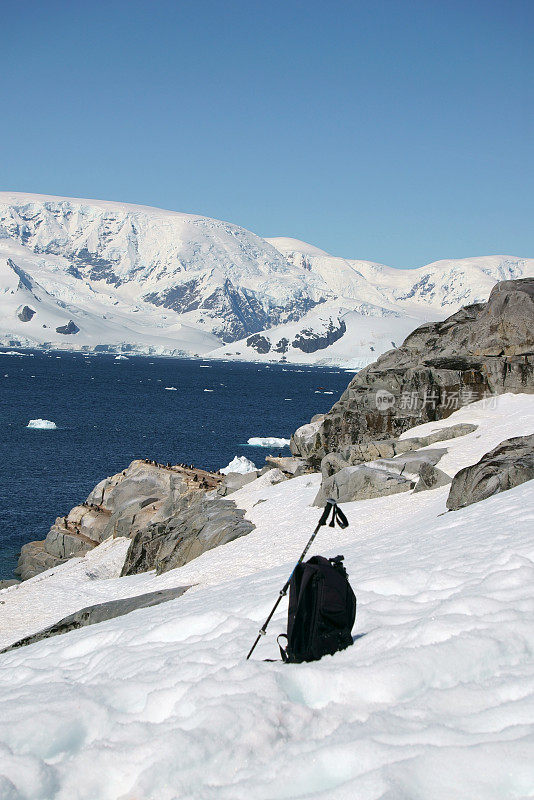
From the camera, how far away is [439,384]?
30359mm

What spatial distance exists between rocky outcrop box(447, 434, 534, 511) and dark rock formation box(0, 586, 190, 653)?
6633 millimetres

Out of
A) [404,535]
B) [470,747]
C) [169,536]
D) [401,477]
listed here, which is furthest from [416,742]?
[169,536]

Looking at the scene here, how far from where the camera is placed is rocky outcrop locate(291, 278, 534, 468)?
30156 mm

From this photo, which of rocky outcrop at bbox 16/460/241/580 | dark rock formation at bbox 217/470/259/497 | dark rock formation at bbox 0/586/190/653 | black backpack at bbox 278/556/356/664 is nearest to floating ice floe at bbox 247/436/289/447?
rocky outcrop at bbox 16/460/241/580

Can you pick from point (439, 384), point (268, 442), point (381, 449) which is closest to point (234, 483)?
point (381, 449)

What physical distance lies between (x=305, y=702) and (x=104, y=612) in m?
10.6

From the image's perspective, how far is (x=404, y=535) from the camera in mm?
13938

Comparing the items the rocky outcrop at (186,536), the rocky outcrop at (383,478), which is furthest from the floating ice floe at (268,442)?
the rocky outcrop at (383,478)

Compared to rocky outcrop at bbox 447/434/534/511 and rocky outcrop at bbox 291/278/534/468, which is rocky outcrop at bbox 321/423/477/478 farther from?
rocky outcrop at bbox 447/434/534/511

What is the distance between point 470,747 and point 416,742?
0.38 metres

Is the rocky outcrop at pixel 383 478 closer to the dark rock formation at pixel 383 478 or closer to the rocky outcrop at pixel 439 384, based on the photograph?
the dark rock formation at pixel 383 478

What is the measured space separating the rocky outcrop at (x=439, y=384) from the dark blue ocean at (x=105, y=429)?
16.9m

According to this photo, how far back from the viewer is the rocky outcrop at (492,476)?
15.3 m

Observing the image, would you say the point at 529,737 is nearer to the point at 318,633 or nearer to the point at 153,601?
the point at 318,633
